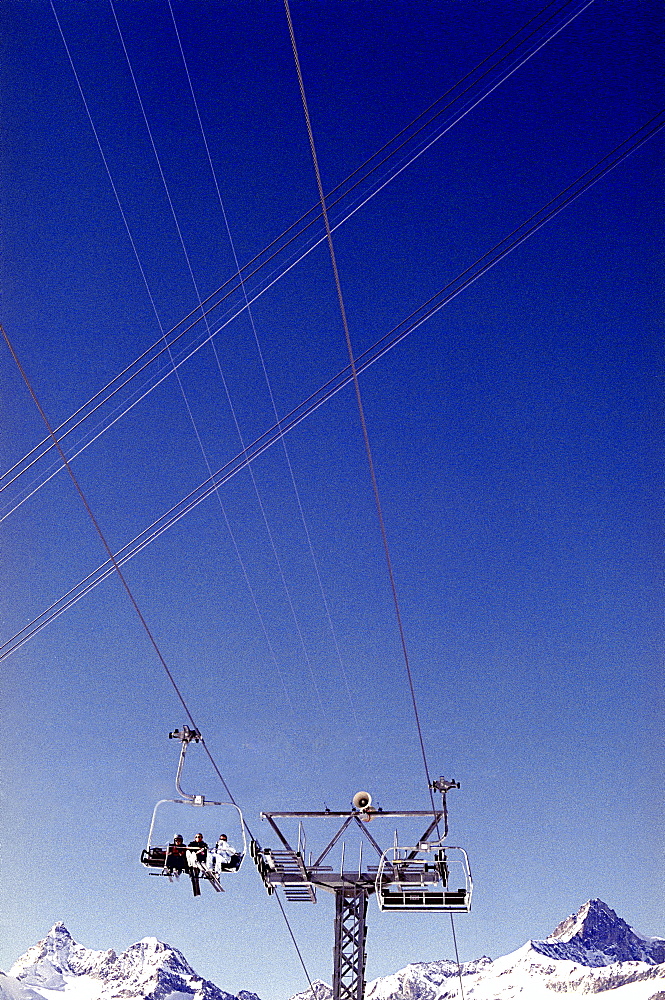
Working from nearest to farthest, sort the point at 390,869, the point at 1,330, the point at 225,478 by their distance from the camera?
1. the point at 1,330
2. the point at 225,478
3. the point at 390,869

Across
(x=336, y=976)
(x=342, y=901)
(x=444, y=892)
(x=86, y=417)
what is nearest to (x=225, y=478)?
(x=86, y=417)

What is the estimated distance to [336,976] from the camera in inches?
712

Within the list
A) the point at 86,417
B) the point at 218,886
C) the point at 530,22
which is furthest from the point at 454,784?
the point at 530,22

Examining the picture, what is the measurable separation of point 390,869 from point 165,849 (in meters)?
4.20

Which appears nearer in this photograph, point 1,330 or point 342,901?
point 1,330

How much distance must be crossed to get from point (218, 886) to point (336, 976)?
6.23 m

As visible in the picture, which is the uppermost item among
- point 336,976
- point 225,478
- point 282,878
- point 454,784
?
point 225,478

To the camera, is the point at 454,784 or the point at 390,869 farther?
the point at 454,784

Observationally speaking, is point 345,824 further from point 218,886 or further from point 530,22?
point 530,22

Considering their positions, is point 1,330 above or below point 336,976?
above

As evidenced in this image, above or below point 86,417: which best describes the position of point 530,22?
above

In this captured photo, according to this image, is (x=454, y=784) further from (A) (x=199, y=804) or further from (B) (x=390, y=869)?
(A) (x=199, y=804)

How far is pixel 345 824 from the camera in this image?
15.8 metres

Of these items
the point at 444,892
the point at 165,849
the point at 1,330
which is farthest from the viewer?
the point at 444,892
